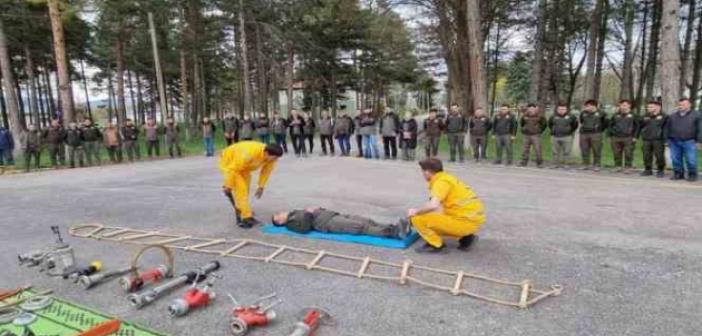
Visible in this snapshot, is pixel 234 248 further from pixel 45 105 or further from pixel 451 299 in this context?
pixel 45 105

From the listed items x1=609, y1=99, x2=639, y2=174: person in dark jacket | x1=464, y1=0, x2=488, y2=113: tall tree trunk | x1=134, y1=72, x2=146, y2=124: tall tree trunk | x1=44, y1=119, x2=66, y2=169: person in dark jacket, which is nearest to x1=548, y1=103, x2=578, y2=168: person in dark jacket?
x1=609, y1=99, x2=639, y2=174: person in dark jacket

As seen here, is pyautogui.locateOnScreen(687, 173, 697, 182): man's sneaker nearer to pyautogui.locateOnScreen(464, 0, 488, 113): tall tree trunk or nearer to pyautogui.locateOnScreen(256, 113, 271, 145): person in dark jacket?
pyautogui.locateOnScreen(464, 0, 488, 113): tall tree trunk

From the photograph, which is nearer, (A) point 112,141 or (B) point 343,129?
(B) point 343,129

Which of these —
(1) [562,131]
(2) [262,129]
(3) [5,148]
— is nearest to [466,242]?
(1) [562,131]

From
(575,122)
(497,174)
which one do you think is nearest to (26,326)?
(497,174)

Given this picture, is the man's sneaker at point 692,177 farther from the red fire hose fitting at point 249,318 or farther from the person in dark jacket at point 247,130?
the person in dark jacket at point 247,130

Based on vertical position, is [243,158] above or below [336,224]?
above

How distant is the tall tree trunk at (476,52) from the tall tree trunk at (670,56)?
200 inches

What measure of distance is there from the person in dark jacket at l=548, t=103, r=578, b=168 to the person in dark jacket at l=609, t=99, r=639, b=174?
0.87 m

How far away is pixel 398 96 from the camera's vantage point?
68.2 m

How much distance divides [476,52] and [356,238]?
1118cm

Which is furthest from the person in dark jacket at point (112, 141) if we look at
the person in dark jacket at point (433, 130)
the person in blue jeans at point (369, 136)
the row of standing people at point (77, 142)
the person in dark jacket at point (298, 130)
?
the person in dark jacket at point (433, 130)

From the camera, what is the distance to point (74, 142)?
592 inches

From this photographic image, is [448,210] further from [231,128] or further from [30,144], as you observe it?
[30,144]
